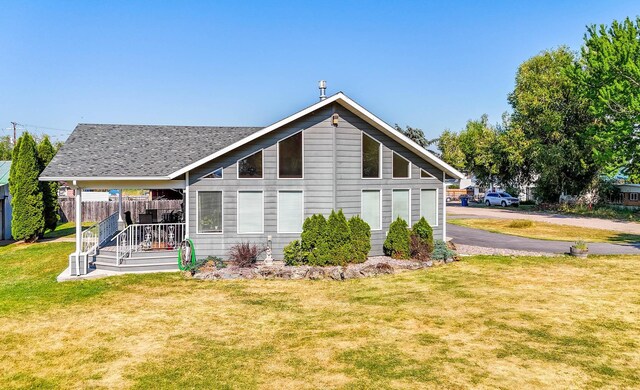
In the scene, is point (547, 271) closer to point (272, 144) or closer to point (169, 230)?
point (272, 144)

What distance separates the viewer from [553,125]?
133 ft

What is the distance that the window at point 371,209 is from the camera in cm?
1634

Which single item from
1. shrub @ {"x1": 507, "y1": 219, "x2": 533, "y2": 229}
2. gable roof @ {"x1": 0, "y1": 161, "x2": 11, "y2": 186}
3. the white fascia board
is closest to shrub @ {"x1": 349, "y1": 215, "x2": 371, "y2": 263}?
the white fascia board

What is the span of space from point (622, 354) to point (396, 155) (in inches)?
412

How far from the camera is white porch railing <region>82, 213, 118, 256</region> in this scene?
1527 centimetres

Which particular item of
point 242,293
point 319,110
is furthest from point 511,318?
point 319,110

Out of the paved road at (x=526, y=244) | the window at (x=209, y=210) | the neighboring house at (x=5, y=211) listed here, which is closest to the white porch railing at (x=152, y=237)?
the window at (x=209, y=210)

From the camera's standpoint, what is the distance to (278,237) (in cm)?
1563

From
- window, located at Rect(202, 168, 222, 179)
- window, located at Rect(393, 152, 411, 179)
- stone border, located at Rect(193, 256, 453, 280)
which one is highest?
window, located at Rect(393, 152, 411, 179)

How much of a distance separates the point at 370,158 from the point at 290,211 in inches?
145

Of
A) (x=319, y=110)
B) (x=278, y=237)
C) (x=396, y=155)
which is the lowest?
(x=278, y=237)

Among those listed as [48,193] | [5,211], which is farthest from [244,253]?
[5,211]

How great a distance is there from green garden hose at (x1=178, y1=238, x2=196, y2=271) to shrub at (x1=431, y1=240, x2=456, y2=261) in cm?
874

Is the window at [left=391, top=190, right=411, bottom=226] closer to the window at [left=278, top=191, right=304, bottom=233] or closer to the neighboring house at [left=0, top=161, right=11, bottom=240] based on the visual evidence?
the window at [left=278, top=191, right=304, bottom=233]
